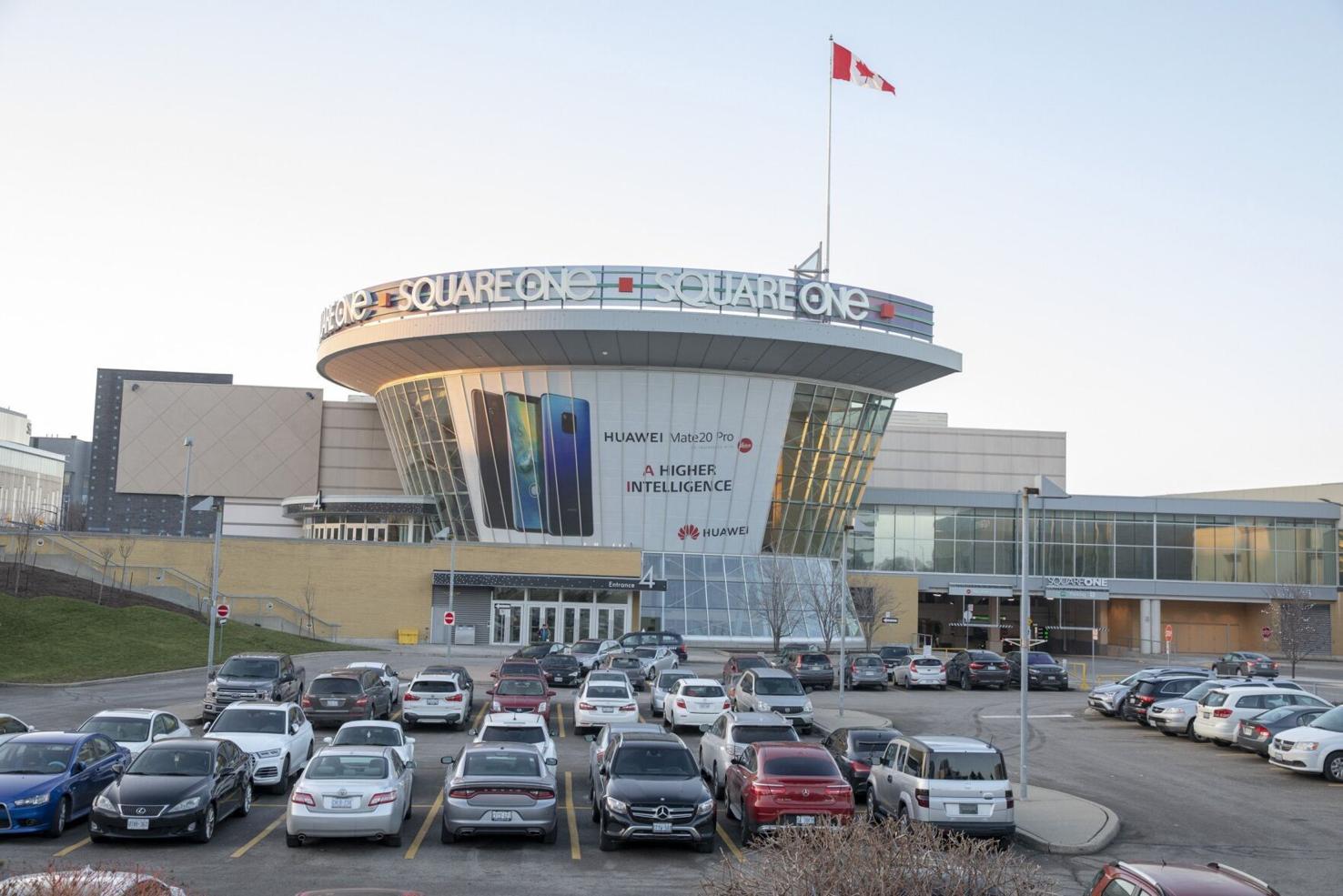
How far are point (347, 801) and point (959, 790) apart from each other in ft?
28.2

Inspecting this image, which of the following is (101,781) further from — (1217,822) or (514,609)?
(514,609)

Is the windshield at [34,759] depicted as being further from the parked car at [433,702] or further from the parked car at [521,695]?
the parked car at [521,695]

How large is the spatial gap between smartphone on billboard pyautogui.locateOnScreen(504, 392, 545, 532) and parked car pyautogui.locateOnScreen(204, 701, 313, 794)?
1731 inches

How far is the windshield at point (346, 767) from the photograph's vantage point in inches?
671

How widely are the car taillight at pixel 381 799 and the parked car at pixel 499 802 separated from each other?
77cm

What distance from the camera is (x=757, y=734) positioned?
21703 millimetres

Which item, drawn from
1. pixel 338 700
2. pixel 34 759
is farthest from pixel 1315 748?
pixel 34 759

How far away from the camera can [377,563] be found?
63.5 metres

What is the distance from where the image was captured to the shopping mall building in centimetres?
→ 6344

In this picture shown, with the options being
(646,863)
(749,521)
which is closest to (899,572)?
(749,521)

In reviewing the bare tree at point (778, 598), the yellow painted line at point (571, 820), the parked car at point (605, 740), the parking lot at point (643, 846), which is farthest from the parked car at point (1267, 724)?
the bare tree at point (778, 598)

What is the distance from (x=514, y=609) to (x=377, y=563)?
7.60m

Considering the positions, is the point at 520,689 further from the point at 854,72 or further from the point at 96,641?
the point at 854,72

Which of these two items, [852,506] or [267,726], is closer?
[267,726]
